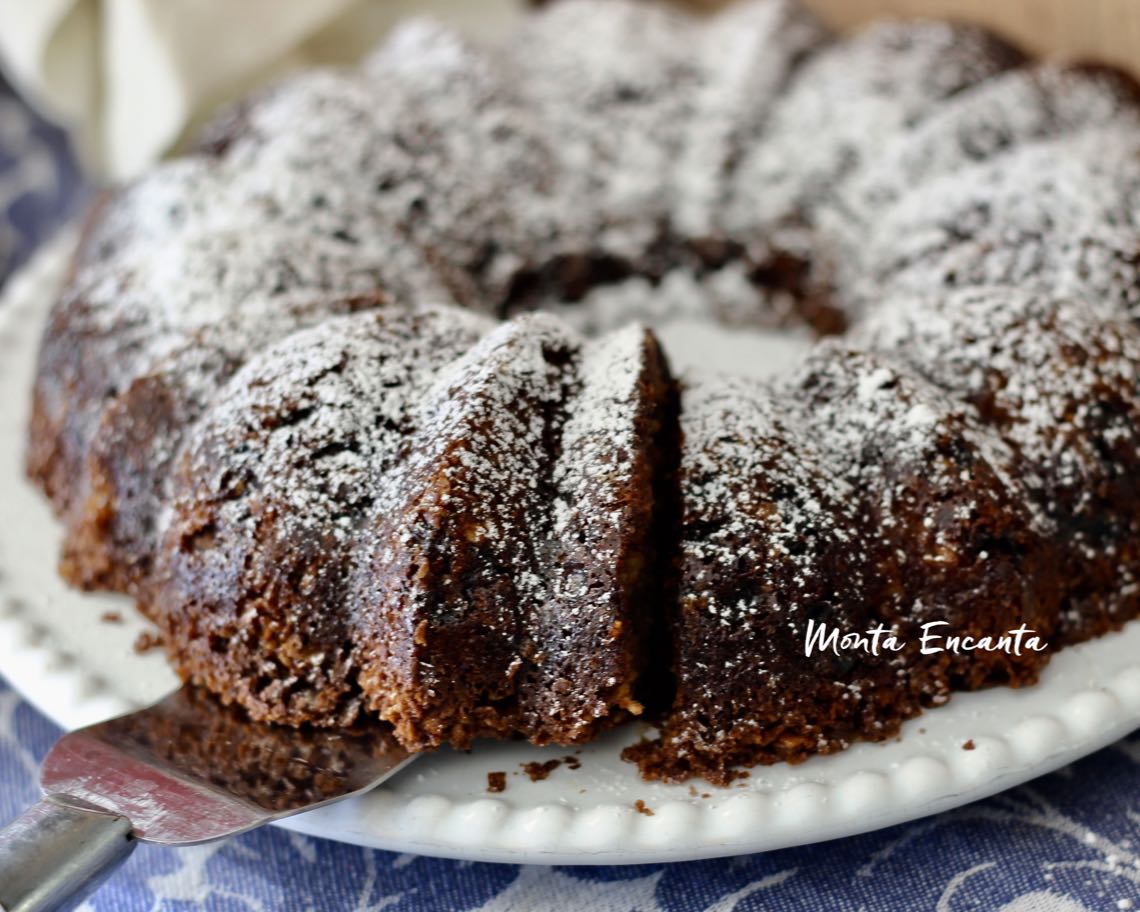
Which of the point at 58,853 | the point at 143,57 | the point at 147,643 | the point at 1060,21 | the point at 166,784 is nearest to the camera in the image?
the point at 58,853

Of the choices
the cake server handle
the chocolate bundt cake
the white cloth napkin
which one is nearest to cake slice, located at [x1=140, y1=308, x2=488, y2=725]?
the chocolate bundt cake

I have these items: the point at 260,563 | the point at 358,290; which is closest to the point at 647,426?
the point at 260,563

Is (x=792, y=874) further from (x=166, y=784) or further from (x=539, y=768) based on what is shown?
(x=166, y=784)

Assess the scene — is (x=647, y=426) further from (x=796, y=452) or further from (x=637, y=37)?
(x=637, y=37)

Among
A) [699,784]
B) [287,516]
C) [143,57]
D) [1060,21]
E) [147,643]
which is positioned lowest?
[1060,21]

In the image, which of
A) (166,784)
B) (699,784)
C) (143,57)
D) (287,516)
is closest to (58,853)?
(166,784)
